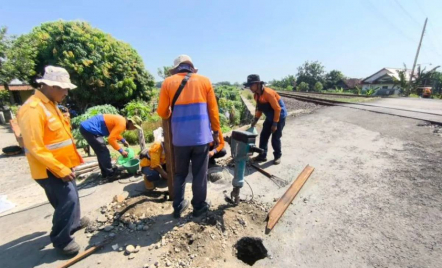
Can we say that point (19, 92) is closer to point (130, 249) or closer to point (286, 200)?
point (130, 249)

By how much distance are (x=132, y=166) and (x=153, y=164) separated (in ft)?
3.29

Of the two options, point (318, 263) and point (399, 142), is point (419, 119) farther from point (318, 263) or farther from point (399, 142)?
point (318, 263)

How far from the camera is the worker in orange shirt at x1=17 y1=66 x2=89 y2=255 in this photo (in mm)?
A: 2113

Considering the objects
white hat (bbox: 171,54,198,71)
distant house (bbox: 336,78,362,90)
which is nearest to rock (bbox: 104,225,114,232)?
white hat (bbox: 171,54,198,71)

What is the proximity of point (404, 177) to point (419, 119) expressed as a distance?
5617mm

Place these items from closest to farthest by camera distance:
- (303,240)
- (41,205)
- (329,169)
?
(303,240), (41,205), (329,169)

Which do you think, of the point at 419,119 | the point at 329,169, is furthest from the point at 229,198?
the point at 419,119

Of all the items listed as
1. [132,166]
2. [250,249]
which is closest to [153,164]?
[132,166]

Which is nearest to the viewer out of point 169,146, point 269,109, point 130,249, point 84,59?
point 130,249

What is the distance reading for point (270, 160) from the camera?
504cm

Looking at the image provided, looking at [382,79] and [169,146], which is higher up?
[382,79]

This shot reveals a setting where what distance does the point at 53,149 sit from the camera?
Answer: 2.33m

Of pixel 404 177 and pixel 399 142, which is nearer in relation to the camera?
pixel 404 177

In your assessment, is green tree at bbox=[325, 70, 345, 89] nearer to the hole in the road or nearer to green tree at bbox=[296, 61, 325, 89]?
green tree at bbox=[296, 61, 325, 89]
